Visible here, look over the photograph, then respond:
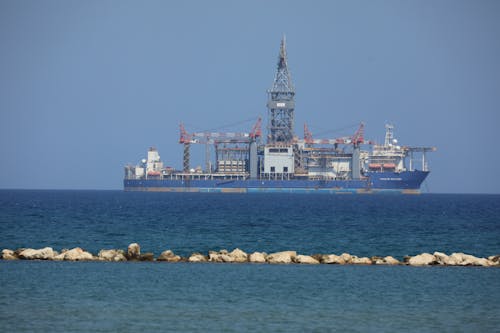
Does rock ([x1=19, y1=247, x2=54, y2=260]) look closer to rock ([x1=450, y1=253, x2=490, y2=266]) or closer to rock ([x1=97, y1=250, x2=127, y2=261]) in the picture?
rock ([x1=97, y1=250, x2=127, y2=261])

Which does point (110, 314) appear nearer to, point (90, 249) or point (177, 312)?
point (177, 312)

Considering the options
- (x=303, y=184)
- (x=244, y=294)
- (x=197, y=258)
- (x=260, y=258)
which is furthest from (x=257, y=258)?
(x=303, y=184)

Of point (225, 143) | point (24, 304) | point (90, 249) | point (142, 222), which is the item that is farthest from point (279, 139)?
point (24, 304)

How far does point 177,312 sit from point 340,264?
439 inches

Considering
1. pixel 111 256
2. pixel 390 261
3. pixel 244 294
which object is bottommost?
pixel 244 294

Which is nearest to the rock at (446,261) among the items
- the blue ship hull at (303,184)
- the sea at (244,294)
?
the sea at (244,294)

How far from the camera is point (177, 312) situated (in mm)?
19688

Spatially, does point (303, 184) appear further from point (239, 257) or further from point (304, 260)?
point (304, 260)

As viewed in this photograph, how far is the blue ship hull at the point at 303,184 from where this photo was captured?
14612 centimetres

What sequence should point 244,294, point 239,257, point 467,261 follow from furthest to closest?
point 239,257
point 467,261
point 244,294

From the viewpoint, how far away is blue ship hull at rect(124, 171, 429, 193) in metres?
146

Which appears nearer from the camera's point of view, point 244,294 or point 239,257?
point 244,294

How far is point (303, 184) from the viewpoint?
150875 mm

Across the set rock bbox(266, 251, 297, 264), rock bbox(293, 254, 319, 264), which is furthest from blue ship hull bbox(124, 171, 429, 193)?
rock bbox(293, 254, 319, 264)
